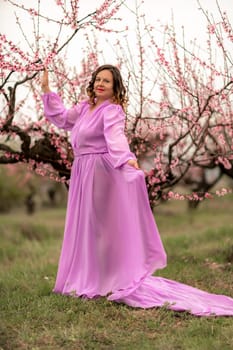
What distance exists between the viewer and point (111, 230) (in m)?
4.68

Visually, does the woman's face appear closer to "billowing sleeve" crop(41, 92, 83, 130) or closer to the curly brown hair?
the curly brown hair

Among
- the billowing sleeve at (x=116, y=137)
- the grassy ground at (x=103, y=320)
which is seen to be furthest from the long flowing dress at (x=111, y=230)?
the grassy ground at (x=103, y=320)

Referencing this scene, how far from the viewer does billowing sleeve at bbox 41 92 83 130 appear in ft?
16.1

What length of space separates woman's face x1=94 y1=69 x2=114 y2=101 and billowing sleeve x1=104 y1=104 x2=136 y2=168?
12 cm

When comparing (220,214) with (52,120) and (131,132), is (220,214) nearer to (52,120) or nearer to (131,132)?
(131,132)

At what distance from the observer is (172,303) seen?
4531 mm

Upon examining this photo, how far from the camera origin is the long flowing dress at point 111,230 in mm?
4539

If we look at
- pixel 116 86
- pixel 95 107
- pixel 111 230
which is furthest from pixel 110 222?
pixel 116 86

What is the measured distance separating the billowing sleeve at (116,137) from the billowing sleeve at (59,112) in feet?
1.30

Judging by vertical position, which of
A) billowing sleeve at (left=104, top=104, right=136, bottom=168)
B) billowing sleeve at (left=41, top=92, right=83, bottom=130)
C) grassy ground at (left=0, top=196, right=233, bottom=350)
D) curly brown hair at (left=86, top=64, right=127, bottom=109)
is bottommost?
grassy ground at (left=0, top=196, right=233, bottom=350)

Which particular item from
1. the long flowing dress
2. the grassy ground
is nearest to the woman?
the long flowing dress

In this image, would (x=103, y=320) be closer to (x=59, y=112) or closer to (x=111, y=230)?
(x=111, y=230)

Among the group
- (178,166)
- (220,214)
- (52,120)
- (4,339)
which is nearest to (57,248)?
(178,166)

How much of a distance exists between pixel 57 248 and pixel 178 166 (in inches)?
167
